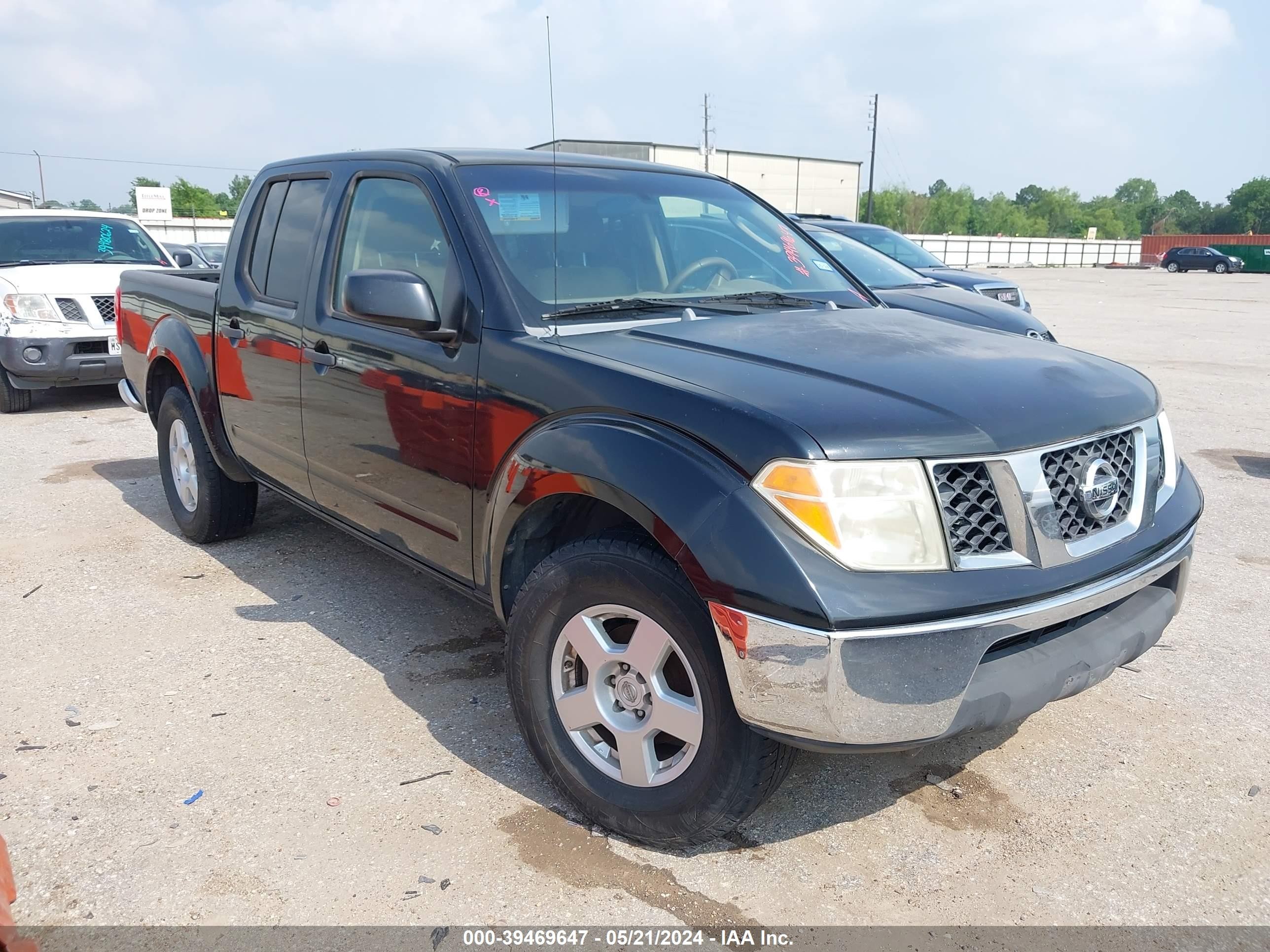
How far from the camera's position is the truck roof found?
135 inches

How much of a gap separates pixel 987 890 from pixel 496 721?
1.61 metres

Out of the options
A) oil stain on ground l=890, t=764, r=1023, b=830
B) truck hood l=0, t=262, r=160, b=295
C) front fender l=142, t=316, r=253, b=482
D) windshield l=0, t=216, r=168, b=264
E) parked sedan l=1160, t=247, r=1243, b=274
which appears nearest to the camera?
oil stain on ground l=890, t=764, r=1023, b=830

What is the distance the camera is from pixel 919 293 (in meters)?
8.02

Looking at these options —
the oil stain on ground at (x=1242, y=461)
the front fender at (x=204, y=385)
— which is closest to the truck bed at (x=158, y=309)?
the front fender at (x=204, y=385)

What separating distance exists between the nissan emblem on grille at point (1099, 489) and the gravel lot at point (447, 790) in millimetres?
945

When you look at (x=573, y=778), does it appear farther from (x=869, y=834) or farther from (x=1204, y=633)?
(x=1204, y=633)

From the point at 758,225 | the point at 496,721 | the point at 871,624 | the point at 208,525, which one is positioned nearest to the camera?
the point at 871,624

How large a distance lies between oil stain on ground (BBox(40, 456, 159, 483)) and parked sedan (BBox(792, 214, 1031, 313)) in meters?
5.82

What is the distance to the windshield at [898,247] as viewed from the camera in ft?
35.0

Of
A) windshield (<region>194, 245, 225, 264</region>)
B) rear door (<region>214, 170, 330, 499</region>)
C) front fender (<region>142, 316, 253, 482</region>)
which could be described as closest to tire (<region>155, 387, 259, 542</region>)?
front fender (<region>142, 316, 253, 482</region>)

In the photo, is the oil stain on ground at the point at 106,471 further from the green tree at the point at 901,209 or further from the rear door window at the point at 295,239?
the green tree at the point at 901,209

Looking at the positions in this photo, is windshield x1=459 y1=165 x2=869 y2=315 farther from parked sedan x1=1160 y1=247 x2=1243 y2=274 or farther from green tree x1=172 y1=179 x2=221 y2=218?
green tree x1=172 y1=179 x2=221 y2=218

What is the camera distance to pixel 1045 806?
2.91 metres

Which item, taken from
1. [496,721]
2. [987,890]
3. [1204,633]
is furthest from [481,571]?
[1204,633]
